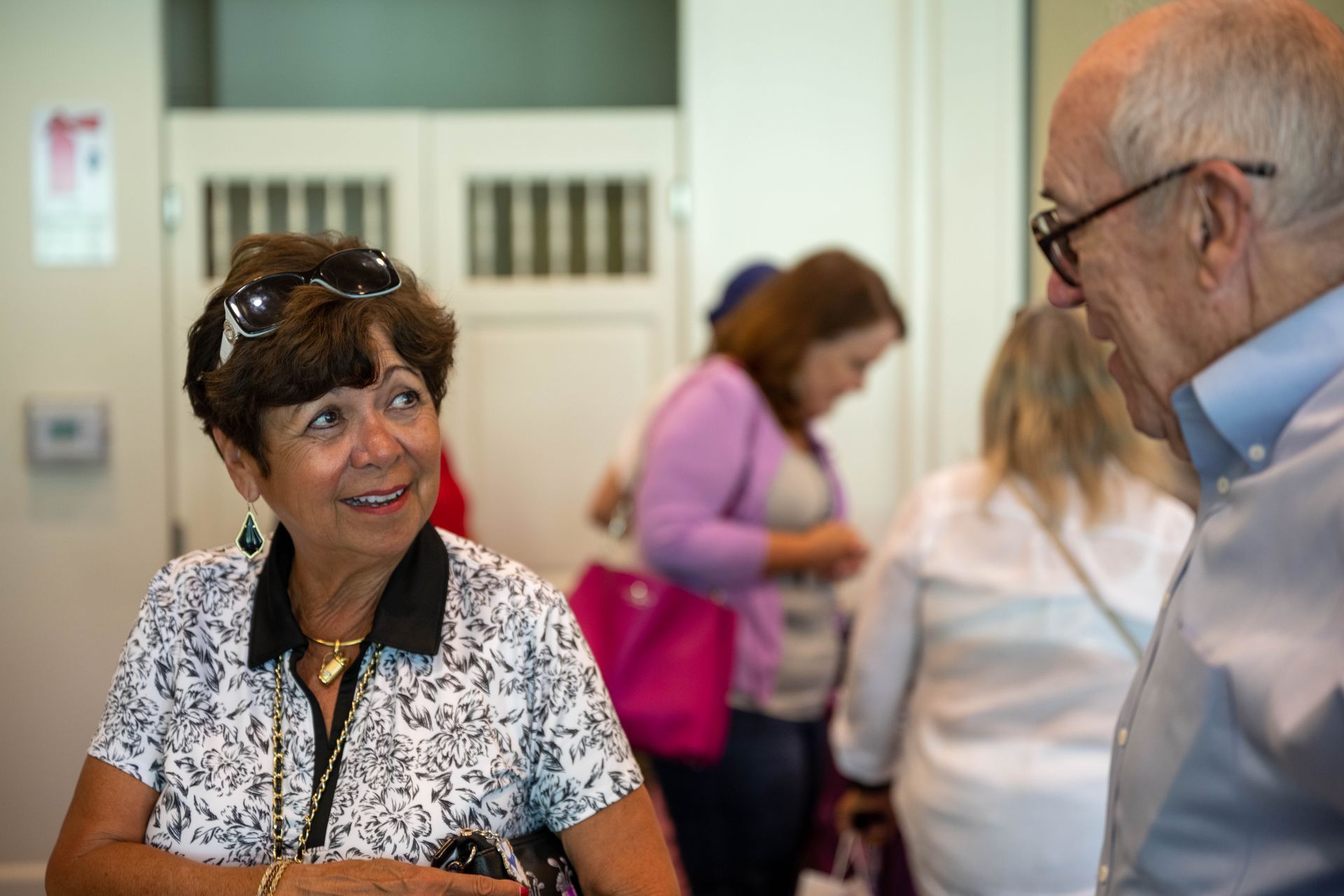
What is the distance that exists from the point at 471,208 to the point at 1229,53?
2.76 meters

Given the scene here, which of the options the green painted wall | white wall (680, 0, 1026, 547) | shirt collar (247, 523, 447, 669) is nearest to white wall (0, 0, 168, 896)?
shirt collar (247, 523, 447, 669)

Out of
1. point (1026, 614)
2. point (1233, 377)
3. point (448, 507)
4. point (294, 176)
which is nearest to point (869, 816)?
point (1026, 614)

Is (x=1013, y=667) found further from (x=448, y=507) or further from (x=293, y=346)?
(x=293, y=346)

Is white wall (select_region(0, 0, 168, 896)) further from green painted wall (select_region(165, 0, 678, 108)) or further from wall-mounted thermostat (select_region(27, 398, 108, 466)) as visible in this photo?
green painted wall (select_region(165, 0, 678, 108))

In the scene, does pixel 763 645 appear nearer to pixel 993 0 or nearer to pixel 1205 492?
pixel 1205 492

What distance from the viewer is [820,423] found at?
354 cm

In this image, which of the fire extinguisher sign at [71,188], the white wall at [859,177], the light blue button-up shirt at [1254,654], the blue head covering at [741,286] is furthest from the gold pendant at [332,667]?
the white wall at [859,177]

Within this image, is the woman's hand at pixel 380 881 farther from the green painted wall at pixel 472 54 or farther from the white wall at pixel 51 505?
the green painted wall at pixel 472 54

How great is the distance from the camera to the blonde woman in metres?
1.87

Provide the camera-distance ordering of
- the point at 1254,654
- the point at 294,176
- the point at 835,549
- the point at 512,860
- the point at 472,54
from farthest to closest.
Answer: the point at 472,54 → the point at 294,176 → the point at 835,549 → the point at 512,860 → the point at 1254,654

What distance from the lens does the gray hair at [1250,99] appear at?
3.31 feet

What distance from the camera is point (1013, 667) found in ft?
6.27

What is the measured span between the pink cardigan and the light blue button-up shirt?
1214 mm

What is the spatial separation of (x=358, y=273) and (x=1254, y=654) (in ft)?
2.66
